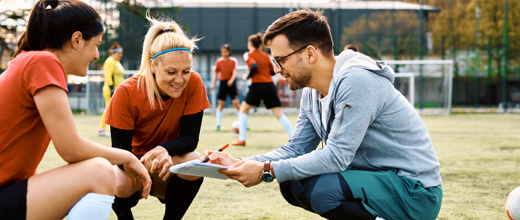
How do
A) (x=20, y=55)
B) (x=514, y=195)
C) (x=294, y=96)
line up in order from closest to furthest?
1. (x=20, y=55)
2. (x=514, y=195)
3. (x=294, y=96)

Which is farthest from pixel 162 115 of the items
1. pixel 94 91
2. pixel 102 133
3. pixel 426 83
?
pixel 426 83

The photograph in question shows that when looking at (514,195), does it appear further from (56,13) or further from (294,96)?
(294,96)

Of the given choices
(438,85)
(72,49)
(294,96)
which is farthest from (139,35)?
(72,49)

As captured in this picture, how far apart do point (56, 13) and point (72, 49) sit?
0.17 metres

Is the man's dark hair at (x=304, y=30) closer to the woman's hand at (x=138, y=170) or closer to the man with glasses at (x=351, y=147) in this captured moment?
the man with glasses at (x=351, y=147)

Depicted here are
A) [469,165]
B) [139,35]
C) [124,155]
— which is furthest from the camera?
[139,35]

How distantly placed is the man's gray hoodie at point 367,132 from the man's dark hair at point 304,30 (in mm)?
136

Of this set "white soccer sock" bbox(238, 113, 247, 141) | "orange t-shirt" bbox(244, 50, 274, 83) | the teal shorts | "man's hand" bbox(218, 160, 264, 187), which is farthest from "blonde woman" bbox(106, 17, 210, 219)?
"orange t-shirt" bbox(244, 50, 274, 83)

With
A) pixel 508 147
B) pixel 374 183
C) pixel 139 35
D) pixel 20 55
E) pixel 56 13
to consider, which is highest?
pixel 139 35

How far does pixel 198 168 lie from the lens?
2.21 metres

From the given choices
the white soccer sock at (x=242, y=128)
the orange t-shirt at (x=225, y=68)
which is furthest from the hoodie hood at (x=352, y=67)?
the orange t-shirt at (x=225, y=68)

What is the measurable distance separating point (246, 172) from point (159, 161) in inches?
20.1

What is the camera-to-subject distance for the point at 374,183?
7.02 ft

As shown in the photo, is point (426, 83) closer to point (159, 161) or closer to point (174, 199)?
point (174, 199)
